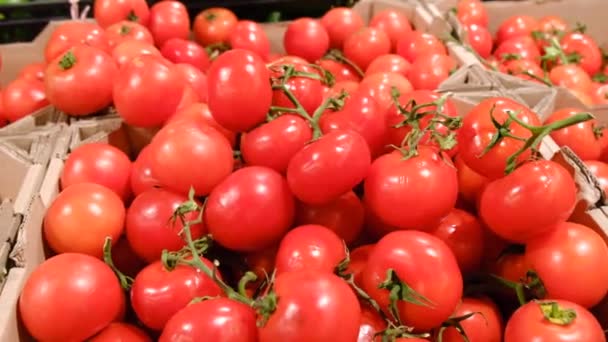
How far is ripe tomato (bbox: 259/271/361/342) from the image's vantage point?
0.65 m

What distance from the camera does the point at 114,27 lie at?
1.63m

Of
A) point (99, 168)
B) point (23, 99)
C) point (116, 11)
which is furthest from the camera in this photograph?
point (116, 11)

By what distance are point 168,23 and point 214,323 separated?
1256 millimetres

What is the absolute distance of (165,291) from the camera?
0.84 meters

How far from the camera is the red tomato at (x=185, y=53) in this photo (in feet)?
5.28

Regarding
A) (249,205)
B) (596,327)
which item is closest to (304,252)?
(249,205)

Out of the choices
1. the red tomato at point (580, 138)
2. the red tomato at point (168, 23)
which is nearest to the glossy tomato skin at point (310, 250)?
the red tomato at point (580, 138)

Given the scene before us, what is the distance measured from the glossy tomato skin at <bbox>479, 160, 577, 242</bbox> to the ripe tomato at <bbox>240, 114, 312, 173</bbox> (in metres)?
0.30

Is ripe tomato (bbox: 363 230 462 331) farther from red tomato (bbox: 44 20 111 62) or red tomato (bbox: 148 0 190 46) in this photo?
red tomato (bbox: 148 0 190 46)

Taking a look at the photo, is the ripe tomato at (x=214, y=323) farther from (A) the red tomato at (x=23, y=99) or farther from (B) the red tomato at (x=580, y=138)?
(A) the red tomato at (x=23, y=99)

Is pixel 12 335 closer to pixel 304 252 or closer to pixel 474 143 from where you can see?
pixel 304 252

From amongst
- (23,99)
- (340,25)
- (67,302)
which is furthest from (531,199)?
(23,99)

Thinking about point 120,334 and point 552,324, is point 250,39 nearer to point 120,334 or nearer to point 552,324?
point 120,334

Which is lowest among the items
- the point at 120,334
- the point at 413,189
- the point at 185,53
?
the point at 120,334
